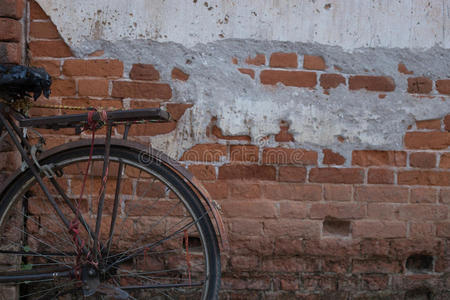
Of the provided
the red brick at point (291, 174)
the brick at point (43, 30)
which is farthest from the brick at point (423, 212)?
the brick at point (43, 30)

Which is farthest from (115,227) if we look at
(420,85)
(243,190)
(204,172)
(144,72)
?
(420,85)

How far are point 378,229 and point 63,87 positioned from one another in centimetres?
178

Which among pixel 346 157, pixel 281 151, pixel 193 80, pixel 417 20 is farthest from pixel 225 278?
pixel 417 20

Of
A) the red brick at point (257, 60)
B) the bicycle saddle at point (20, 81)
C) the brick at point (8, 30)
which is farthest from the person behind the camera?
the red brick at point (257, 60)

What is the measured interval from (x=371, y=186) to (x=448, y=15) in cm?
96

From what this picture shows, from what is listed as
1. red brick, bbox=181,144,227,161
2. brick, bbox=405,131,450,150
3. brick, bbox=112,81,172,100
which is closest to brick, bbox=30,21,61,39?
brick, bbox=112,81,172,100

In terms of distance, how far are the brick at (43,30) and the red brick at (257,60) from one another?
3.16ft

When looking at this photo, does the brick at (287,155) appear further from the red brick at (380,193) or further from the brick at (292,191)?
the red brick at (380,193)

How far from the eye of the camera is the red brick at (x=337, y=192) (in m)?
2.12

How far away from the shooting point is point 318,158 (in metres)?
2.11

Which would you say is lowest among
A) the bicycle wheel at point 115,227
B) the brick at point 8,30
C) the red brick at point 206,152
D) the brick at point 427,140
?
the bicycle wheel at point 115,227

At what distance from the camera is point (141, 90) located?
2070 mm

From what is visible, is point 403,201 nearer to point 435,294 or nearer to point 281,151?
point 435,294

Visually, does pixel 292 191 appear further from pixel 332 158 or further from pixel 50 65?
pixel 50 65
